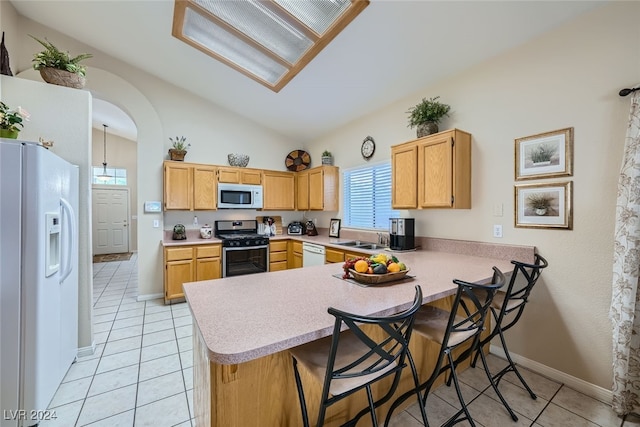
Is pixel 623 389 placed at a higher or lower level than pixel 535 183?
lower

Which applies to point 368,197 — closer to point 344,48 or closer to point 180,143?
point 344,48

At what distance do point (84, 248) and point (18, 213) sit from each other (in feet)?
3.17

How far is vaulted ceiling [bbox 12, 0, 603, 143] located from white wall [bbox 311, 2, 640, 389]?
23 centimetres

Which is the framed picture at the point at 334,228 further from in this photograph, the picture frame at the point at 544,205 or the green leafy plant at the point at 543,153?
the green leafy plant at the point at 543,153

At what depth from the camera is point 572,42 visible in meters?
1.98

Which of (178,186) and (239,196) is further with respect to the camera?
(239,196)

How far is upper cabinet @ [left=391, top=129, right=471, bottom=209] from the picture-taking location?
8.14 feet

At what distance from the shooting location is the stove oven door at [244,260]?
13.0 feet

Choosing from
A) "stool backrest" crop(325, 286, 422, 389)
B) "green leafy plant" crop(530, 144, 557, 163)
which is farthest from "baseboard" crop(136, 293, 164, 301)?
"green leafy plant" crop(530, 144, 557, 163)

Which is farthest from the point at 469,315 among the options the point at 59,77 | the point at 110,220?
the point at 110,220

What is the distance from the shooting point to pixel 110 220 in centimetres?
742

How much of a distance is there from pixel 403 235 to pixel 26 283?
3.04 m

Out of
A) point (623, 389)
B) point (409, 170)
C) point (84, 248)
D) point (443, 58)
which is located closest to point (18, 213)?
point (84, 248)

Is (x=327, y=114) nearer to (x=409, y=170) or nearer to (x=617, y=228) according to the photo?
(x=409, y=170)
